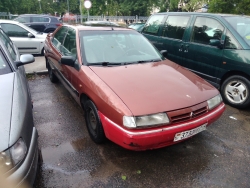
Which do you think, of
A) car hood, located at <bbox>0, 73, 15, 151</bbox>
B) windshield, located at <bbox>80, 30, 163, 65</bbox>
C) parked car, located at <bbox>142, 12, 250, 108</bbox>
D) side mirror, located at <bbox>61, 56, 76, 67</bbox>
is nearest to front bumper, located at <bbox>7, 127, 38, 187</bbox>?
car hood, located at <bbox>0, 73, 15, 151</bbox>

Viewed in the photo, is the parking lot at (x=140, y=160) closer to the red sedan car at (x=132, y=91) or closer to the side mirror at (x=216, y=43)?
the red sedan car at (x=132, y=91)

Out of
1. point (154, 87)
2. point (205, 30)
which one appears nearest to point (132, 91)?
point (154, 87)

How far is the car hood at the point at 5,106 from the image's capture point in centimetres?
157

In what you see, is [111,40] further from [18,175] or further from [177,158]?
[18,175]

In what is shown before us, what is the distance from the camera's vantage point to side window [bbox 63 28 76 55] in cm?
345

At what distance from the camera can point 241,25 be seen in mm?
4211

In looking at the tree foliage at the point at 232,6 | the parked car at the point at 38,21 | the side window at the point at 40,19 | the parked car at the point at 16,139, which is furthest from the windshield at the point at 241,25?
the side window at the point at 40,19

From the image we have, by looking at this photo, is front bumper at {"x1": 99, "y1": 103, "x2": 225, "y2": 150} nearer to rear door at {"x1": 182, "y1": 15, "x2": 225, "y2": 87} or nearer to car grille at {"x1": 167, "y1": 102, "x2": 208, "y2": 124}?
car grille at {"x1": 167, "y1": 102, "x2": 208, "y2": 124}

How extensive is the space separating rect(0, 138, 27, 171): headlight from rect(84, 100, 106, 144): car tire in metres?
1.05

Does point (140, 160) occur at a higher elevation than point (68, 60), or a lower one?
lower

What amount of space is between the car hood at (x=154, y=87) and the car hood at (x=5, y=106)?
108cm

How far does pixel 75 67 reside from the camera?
10.4ft

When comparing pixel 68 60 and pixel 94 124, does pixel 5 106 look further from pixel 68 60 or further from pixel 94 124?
pixel 68 60

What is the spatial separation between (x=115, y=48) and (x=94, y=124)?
4.39 ft
